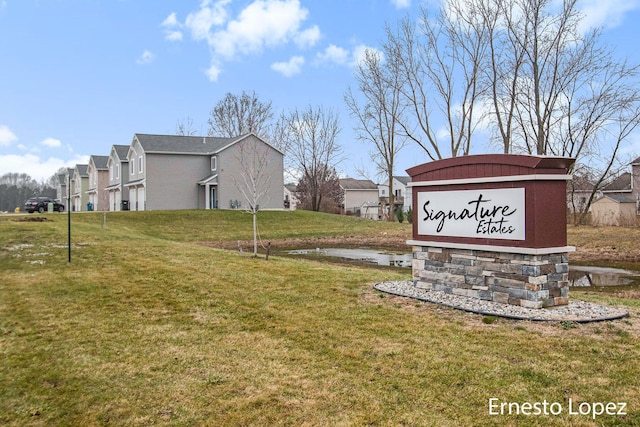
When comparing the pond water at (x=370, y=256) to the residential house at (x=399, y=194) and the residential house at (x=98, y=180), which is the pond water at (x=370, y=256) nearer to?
the residential house at (x=98, y=180)

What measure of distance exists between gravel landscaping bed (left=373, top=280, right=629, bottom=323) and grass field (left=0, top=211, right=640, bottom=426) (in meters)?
0.21

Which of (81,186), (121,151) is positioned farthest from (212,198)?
(81,186)

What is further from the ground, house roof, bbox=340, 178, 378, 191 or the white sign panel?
house roof, bbox=340, 178, 378, 191

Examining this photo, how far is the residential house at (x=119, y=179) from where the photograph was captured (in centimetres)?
4269

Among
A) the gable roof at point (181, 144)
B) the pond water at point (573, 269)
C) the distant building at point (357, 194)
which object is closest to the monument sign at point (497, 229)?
the pond water at point (573, 269)

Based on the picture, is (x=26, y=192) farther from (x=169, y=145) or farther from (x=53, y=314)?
(x=53, y=314)

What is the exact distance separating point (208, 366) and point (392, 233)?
26.7 m

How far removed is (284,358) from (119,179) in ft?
138

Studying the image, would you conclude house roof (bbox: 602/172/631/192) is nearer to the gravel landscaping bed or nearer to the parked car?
the gravel landscaping bed

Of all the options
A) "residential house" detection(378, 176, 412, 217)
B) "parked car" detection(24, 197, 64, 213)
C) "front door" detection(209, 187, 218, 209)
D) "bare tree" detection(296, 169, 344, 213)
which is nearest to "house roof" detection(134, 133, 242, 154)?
"front door" detection(209, 187, 218, 209)

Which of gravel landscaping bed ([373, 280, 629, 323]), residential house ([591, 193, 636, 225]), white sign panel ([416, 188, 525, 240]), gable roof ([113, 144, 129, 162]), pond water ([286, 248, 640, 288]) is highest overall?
gable roof ([113, 144, 129, 162])

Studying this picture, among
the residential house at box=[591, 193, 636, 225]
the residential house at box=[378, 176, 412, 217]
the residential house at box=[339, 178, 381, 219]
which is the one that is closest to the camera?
the residential house at box=[591, 193, 636, 225]

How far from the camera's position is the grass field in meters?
4.14

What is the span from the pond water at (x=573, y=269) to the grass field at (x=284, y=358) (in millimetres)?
6275
